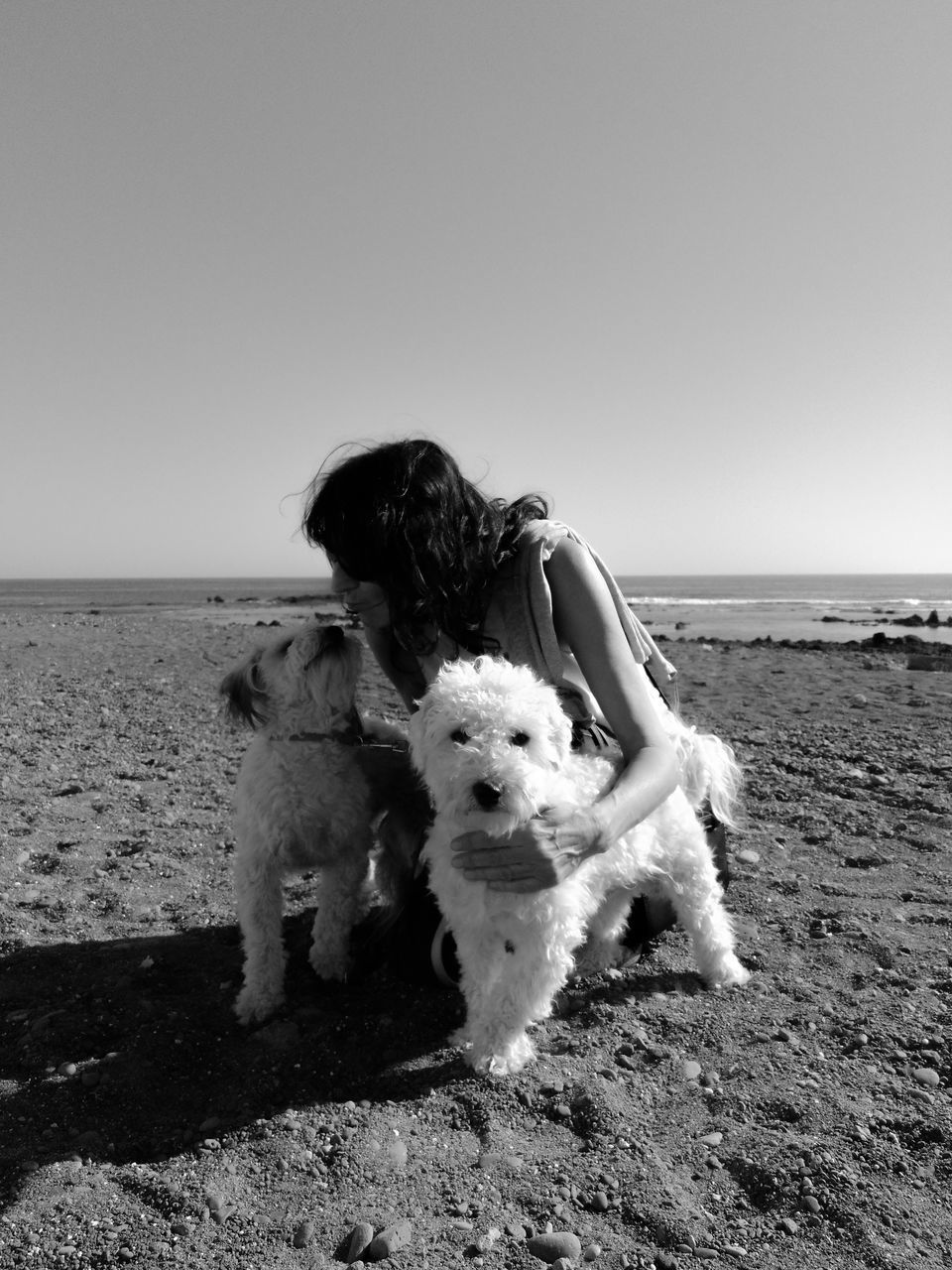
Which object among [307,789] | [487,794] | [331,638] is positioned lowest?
[307,789]

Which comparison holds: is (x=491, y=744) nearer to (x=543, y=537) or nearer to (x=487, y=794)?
(x=487, y=794)

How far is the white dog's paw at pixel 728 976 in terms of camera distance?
3.21 metres

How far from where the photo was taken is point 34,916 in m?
3.58

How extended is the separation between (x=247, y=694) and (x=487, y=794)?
4.85 ft

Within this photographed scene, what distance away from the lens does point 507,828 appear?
8.11 feet

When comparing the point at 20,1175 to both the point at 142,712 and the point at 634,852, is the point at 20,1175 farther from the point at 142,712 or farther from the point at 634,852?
the point at 142,712

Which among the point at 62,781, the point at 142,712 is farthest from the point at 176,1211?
the point at 142,712

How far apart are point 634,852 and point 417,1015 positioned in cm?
108

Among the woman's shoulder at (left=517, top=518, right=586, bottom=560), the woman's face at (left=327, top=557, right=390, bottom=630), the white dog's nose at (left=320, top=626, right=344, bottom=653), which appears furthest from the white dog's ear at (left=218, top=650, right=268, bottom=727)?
the woman's shoulder at (left=517, top=518, right=586, bottom=560)

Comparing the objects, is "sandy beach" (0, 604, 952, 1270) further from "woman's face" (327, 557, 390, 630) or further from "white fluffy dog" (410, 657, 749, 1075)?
"woman's face" (327, 557, 390, 630)

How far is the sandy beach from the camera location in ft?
6.44

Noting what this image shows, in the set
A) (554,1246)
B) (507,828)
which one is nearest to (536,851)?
(507,828)

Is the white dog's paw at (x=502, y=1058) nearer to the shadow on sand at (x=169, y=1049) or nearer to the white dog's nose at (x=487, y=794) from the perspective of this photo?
the shadow on sand at (x=169, y=1049)

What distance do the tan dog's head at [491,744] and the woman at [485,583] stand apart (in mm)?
373
